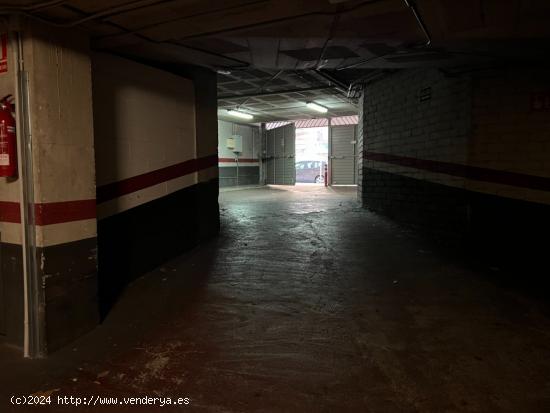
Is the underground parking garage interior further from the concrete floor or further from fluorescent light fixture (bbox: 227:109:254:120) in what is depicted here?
fluorescent light fixture (bbox: 227:109:254:120)

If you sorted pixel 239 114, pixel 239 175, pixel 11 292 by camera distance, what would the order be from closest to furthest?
pixel 11 292 → pixel 239 114 → pixel 239 175

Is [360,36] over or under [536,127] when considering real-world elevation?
over

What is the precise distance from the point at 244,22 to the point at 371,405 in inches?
108

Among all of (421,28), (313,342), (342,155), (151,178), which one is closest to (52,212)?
(151,178)

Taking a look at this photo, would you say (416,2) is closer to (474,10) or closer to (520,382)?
(474,10)

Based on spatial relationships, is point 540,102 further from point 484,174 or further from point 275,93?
point 275,93

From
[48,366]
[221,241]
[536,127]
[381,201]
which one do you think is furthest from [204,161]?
[536,127]

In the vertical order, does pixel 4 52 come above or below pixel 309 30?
below

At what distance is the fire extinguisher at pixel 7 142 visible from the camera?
8.02 feet

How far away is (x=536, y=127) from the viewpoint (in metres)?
4.74

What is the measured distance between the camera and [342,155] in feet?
50.5

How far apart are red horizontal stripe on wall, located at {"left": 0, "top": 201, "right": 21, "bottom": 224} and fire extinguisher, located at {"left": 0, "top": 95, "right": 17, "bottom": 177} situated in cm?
24

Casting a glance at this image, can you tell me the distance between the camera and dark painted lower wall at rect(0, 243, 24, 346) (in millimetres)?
2625

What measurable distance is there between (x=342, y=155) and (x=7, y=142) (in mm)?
13829
